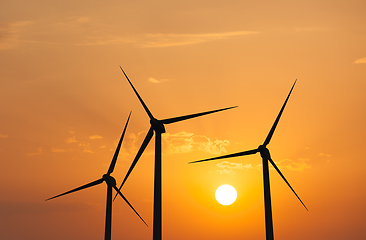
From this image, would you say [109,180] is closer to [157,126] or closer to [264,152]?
[157,126]

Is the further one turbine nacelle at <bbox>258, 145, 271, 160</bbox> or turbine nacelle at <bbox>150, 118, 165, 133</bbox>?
turbine nacelle at <bbox>258, 145, 271, 160</bbox>

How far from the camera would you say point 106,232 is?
243 feet

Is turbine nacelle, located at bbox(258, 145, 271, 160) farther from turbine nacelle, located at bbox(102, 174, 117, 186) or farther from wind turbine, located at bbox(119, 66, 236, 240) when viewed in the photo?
turbine nacelle, located at bbox(102, 174, 117, 186)

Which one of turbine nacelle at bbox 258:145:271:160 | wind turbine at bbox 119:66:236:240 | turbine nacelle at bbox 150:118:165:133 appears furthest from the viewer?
turbine nacelle at bbox 258:145:271:160

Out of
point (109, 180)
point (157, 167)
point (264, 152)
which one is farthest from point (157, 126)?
point (109, 180)

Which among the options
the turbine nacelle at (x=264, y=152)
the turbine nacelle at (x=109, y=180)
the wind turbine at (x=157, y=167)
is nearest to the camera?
the wind turbine at (x=157, y=167)

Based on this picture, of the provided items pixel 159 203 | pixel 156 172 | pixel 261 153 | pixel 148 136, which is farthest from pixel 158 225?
pixel 261 153

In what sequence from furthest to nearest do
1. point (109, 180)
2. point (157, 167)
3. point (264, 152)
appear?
1. point (109, 180)
2. point (264, 152)
3. point (157, 167)

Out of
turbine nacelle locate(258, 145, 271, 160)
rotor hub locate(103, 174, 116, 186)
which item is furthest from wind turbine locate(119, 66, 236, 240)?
rotor hub locate(103, 174, 116, 186)

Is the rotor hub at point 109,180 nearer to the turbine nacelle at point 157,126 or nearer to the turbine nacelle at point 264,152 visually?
the turbine nacelle at point 157,126

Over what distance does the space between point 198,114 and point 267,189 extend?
12884mm

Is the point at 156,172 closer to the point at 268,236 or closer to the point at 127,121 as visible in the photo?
the point at 268,236

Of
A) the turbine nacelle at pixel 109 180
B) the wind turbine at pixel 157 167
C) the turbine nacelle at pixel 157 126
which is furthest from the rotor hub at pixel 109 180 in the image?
the turbine nacelle at pixel 157 126

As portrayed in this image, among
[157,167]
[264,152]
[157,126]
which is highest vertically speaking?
[157,126]
